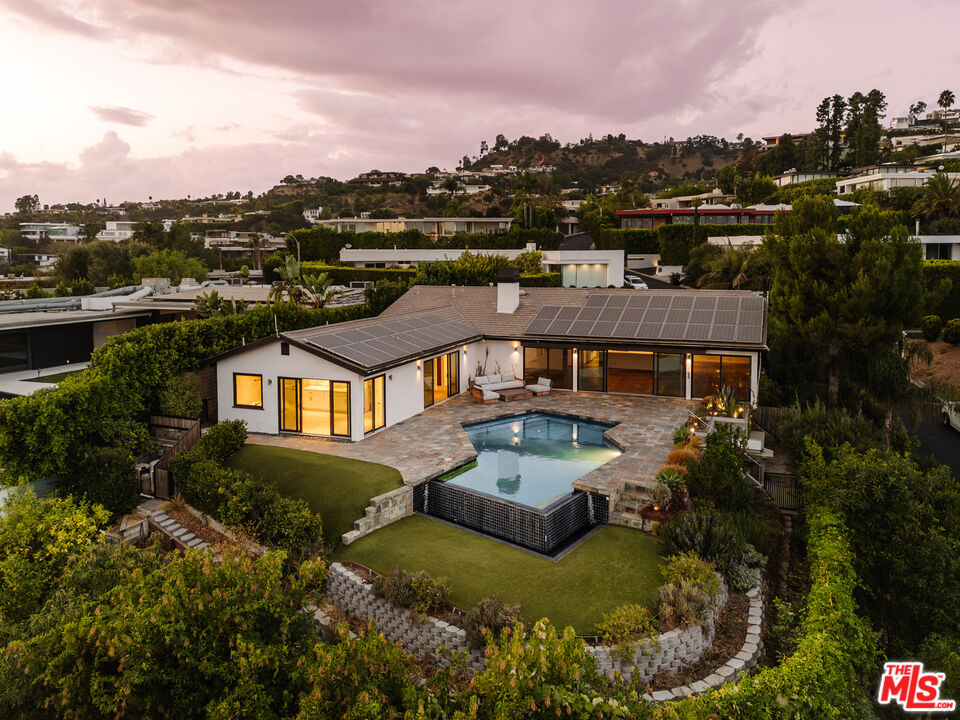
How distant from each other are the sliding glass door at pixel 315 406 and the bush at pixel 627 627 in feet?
34.2

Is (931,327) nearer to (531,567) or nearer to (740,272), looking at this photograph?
(740,272)

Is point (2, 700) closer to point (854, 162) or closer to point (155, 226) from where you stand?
point (155, 226)

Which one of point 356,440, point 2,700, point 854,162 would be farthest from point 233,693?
point 854,162

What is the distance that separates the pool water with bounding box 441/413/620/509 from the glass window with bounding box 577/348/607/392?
13.1ft

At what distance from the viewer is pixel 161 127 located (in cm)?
5544

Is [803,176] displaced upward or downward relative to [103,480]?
upward

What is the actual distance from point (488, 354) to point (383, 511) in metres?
Answer: 12.8

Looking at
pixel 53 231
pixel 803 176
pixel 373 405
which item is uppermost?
pixel 803 176

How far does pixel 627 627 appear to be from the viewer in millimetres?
9078

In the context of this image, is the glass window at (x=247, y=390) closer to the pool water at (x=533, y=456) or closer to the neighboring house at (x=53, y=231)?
the pool water at (x=533, y=456)

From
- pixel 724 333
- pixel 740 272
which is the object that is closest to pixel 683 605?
pixel 724 333

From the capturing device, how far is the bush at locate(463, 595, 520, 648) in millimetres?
9141

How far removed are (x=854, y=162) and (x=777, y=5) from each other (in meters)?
63.3

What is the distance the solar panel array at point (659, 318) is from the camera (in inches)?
856
